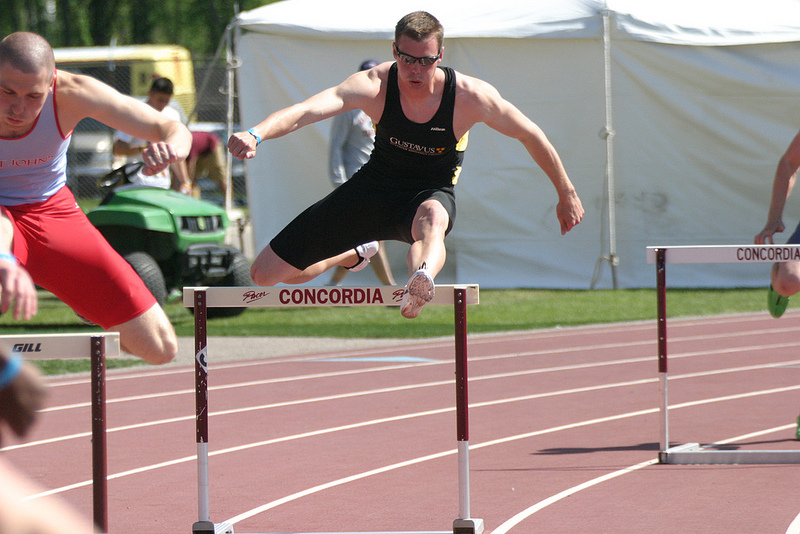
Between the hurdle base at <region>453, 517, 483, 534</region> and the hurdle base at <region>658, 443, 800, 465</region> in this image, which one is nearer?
the hurdle base at <region>453, 517, 483, 534</region>

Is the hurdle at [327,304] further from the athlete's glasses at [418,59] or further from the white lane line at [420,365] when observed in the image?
the white lane line at [420,365]

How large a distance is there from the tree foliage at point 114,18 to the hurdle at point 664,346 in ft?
105

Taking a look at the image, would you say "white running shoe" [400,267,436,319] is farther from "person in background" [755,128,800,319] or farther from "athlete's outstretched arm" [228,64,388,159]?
"person in background" [755,128,800,319]

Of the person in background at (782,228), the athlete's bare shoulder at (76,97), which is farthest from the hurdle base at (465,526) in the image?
the person in background at (782,228)

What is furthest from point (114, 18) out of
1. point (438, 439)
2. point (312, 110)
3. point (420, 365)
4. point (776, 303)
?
point (312, 110)

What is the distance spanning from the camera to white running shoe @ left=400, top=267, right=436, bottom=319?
4398 millimetres

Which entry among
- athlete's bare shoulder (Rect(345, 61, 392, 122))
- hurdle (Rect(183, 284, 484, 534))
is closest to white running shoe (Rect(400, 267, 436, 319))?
hurdle (Rect(183, 284, 484, 534))

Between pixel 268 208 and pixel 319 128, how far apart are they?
49.5 inches

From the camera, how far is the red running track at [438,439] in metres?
4.98

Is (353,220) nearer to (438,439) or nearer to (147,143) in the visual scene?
(438,439)

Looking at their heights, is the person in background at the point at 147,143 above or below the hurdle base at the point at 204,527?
above

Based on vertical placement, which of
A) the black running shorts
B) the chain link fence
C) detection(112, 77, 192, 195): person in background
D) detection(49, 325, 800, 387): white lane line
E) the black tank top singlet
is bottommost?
detection(49, 325, 800, 387): white lane line

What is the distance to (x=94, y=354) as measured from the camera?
3.76m

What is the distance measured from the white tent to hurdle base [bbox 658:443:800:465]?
8.06 meters
